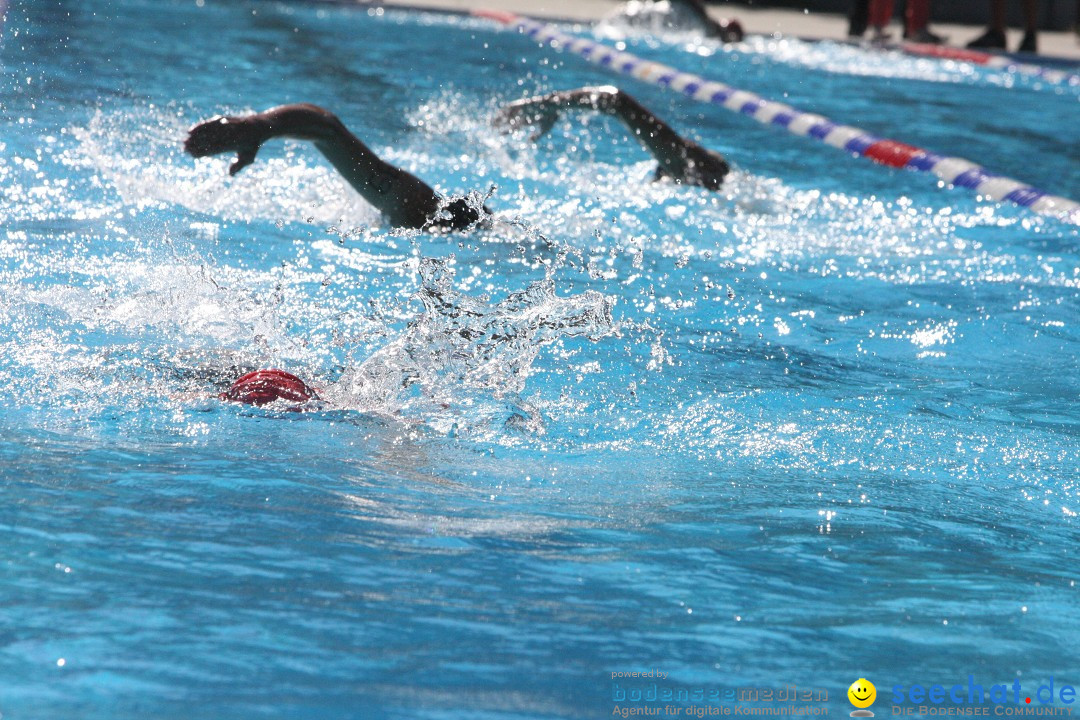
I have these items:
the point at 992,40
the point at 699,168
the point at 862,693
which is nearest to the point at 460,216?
the point at 699,168

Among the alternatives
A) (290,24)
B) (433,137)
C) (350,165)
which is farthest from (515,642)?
(290,24)

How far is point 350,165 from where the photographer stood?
3895mm

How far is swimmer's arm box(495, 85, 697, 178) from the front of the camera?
4.76m

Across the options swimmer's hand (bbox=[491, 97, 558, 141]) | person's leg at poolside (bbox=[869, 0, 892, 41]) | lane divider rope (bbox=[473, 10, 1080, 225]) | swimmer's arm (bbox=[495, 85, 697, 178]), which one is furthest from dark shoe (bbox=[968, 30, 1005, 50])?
swimmer's hand (bbox=[491, 97, 558, 141])

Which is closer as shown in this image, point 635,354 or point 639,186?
point 635,354

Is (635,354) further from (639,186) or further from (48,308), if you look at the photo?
(639,186)

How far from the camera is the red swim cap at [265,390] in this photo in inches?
106

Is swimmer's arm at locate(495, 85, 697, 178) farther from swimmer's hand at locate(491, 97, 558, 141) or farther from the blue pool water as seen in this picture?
the blue pool water

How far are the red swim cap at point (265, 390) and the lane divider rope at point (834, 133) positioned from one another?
140 inches

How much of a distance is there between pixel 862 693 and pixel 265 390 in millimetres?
1403

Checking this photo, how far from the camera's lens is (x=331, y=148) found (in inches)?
151

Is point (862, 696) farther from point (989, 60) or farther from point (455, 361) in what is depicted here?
point (989, 60)

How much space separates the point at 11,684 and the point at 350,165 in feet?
8.15

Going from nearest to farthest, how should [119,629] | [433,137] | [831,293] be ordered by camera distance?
[119,629] → [831,293] → [433,137]
